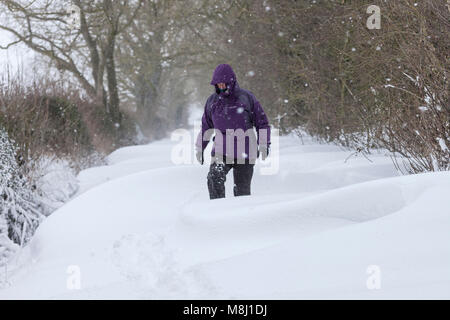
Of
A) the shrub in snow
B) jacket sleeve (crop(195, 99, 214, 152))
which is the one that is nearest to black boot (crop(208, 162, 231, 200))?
jacket sleeve (crop(195, 99, 214, 152))

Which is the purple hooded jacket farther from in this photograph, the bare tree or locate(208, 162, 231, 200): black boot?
the bare tree

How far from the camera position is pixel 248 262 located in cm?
291

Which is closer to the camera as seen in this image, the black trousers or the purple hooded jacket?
the purple hooded jacket

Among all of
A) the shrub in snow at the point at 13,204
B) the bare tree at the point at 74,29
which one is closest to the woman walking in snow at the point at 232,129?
the shrub in snow at the point at 13,204

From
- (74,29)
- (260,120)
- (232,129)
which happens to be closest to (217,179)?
(232,129)

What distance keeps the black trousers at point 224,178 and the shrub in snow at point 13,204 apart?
2441mm

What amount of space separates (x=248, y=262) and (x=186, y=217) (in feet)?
4.31

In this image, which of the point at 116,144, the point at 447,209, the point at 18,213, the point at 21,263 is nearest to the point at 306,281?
the point at 447,209

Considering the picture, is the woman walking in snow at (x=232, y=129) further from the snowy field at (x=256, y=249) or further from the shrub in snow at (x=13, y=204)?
the shrub in snow at (x=13, y=204)

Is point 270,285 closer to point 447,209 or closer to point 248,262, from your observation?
point 248,262

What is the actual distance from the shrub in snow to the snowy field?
0.80m

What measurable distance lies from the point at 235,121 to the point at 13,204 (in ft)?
10.0

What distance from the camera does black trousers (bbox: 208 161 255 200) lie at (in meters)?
4.71

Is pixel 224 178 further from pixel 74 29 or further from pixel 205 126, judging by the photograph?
pixel 74 29
